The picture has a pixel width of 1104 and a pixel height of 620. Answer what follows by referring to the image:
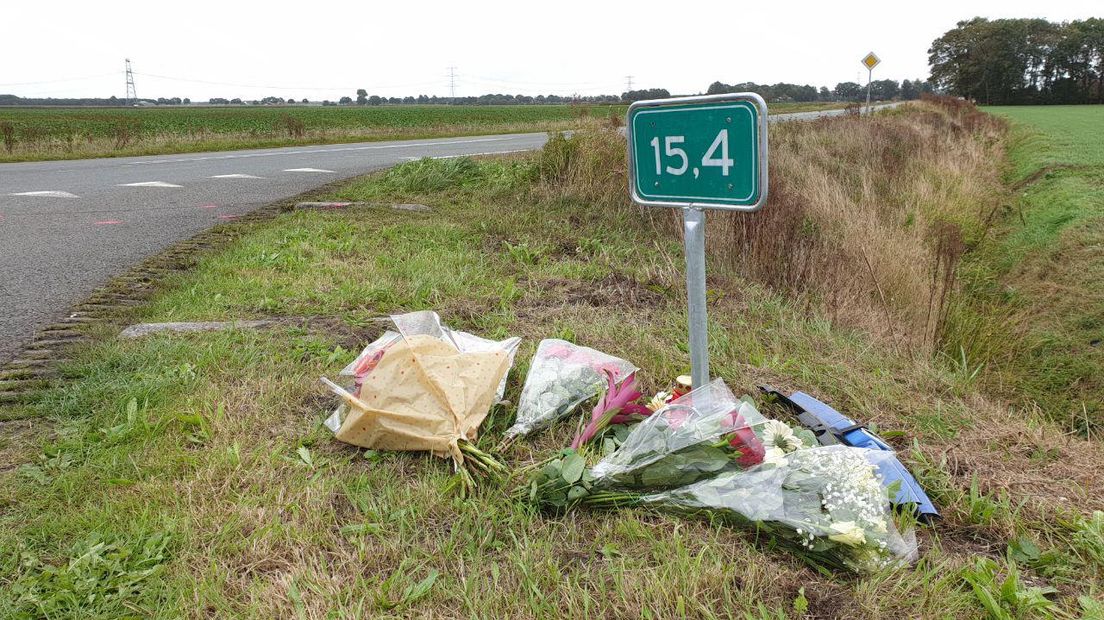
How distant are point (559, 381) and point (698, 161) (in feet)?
3.25

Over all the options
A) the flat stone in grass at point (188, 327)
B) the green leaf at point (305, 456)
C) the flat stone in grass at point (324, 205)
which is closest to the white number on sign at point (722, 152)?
the green leaf at point (305, 456)

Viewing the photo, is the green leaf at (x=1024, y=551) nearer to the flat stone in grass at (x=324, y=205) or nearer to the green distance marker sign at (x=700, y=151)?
the green distance marker sign at (x=700, y=151)

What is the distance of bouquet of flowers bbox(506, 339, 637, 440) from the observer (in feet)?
8.25

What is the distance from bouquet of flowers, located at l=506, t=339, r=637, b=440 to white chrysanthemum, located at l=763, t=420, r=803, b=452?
0.60 metres

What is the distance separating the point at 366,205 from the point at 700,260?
5.16 meters

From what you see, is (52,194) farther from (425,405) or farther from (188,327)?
(425,405)

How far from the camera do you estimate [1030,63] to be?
69.2m

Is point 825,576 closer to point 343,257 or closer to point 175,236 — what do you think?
point 343,257

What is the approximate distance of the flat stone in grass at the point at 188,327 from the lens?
337 cm

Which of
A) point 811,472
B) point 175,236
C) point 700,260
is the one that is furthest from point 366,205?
point 811,472

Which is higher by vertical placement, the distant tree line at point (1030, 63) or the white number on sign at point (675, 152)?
the distant tree line at point (1030, 63)

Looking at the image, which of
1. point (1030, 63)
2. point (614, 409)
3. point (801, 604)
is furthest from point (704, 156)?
point (1030, 63)

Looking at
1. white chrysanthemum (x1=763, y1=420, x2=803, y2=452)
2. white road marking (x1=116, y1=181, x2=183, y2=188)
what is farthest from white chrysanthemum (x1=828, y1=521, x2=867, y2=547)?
white road marking (x1=116, y1=181, x2=183, y2=188)

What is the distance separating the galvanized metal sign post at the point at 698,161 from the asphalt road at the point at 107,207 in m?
2.97
